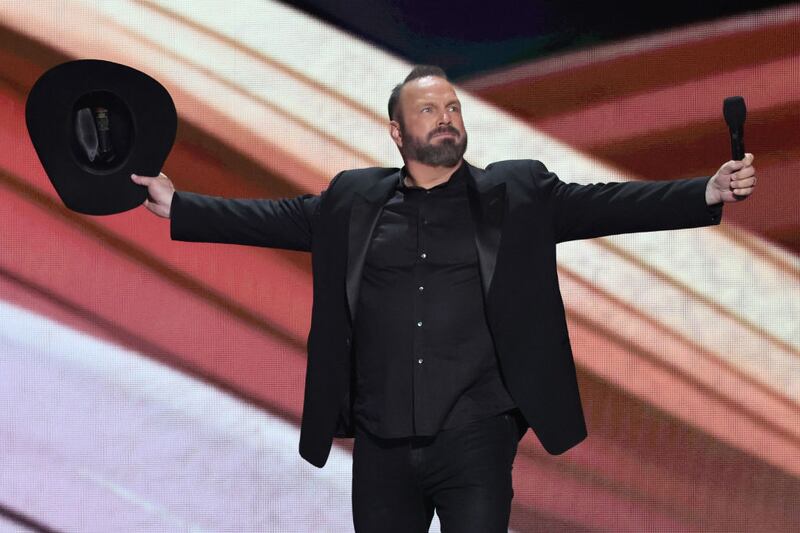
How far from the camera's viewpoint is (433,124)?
202 cm

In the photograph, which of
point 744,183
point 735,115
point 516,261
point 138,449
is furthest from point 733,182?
point 138,449

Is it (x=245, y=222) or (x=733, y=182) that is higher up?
(x=733, y=182)

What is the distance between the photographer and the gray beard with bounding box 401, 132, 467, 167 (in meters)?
2.00

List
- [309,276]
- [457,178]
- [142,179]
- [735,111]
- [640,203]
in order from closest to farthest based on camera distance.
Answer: [735,111]
[640,203]
[457,178]
[142,179]
[309,276]

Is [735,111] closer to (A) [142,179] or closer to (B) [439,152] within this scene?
(B) [439,152]

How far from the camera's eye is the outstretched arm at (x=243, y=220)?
7.04 ft

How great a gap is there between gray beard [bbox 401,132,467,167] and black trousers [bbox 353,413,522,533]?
47cm

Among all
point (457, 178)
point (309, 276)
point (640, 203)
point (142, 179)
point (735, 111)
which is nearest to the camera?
point (735, 111)

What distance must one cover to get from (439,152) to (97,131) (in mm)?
689

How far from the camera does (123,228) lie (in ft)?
9.36

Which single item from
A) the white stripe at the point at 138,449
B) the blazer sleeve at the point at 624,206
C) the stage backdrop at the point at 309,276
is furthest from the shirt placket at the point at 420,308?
the white stripe at the point at 138,449

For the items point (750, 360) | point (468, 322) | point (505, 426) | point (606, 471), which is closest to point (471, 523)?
point (505, 426)

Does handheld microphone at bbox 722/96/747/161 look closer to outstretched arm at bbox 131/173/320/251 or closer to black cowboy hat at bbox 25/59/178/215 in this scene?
outstretched arm at bbox 131/173/320/251

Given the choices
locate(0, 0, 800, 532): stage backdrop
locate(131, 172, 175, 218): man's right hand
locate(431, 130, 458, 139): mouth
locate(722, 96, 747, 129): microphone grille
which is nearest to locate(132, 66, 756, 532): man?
locate(431, 130, 458, 139): mouth
